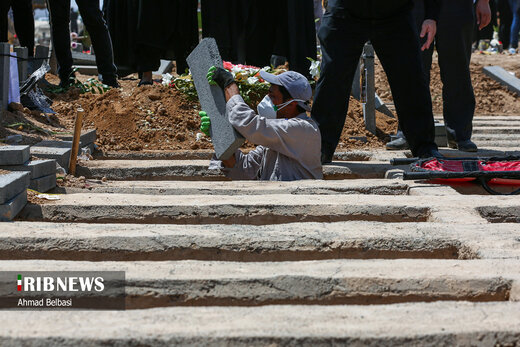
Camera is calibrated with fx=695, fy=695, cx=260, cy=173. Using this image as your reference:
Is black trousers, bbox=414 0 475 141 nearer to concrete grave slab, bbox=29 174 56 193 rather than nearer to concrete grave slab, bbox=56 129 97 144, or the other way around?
concrete grave slab, bbox=56 129 97 144

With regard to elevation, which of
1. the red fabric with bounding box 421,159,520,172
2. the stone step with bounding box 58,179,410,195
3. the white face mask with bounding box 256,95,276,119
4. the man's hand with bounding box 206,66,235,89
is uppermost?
the man's hand with bounding box 206,66,235,89

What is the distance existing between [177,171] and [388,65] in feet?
5.09

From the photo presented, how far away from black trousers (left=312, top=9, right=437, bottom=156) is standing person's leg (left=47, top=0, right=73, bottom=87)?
3.44 metres

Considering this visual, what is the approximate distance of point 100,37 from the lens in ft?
22.7

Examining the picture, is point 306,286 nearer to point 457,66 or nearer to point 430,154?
point 430,154

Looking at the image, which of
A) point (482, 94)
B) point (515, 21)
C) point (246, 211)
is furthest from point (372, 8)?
point (515, 21)

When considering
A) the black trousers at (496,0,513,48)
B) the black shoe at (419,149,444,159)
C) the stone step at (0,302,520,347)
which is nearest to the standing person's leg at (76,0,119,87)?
the black shoe at (419,149,444,159)

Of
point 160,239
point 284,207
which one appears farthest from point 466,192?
point 160,239

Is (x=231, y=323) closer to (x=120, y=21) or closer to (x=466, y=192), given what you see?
(x=466, y=192)

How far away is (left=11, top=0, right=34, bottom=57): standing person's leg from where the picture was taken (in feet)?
24.8

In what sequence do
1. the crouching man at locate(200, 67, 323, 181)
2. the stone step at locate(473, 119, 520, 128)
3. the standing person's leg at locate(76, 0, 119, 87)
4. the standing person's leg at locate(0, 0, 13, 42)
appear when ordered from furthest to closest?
the standing person's leg at locate(0, 0, 13, 42), the stone step at locate(473, 119, 520, 128), the standing person's leg at locate(76, 0, 119, 87), the crouching man at locate(200, 67, 323, 181)

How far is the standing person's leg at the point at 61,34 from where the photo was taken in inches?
275

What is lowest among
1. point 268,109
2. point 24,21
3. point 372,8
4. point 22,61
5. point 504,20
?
point 268,109

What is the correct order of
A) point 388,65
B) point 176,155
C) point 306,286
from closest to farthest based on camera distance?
point 306,286
point 388,65
point 176,155
